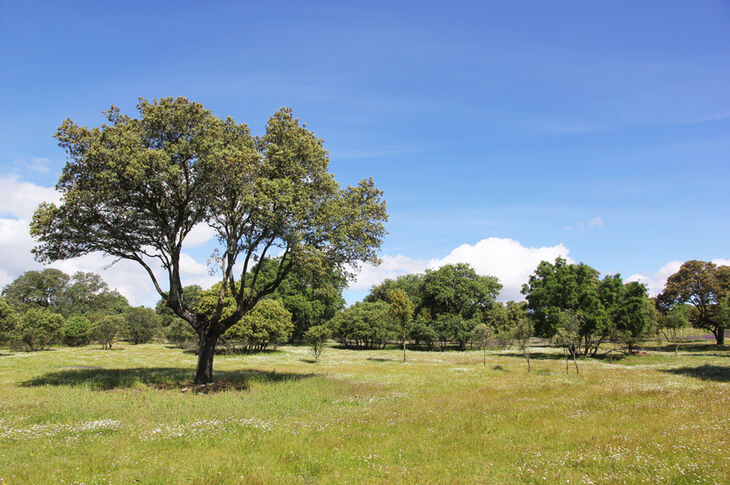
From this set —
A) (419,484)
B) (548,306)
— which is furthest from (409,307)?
(419,484)

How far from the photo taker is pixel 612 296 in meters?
54.4

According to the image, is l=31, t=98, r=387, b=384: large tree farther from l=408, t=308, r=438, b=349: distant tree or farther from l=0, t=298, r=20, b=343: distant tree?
l=408, t=308, r=438, b=349: distant tree

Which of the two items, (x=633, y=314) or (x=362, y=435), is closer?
(x=362, y=435)

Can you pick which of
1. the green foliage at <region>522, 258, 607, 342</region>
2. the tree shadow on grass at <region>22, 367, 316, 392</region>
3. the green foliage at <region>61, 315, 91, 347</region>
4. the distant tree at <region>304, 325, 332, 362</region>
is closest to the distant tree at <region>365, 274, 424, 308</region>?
the green foliage at <region>522, 258, 607, 342</region>

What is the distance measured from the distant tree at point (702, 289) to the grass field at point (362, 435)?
2498 inches

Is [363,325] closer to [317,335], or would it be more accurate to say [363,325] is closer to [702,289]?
[317,335]

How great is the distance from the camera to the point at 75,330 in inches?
2827

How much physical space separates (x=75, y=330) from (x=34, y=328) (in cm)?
1832

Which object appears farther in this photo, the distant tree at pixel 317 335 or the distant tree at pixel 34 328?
the distant tree at pixel 34 328

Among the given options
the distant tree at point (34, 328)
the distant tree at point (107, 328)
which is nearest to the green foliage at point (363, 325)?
the distant tree at point (107, 328)

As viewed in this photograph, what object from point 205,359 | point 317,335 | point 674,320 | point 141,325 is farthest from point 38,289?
point 674,320

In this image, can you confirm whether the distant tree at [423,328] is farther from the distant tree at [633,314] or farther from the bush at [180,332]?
the bush at [180,332]

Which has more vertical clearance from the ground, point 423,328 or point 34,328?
point 34,328

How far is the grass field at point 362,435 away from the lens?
9250mm
